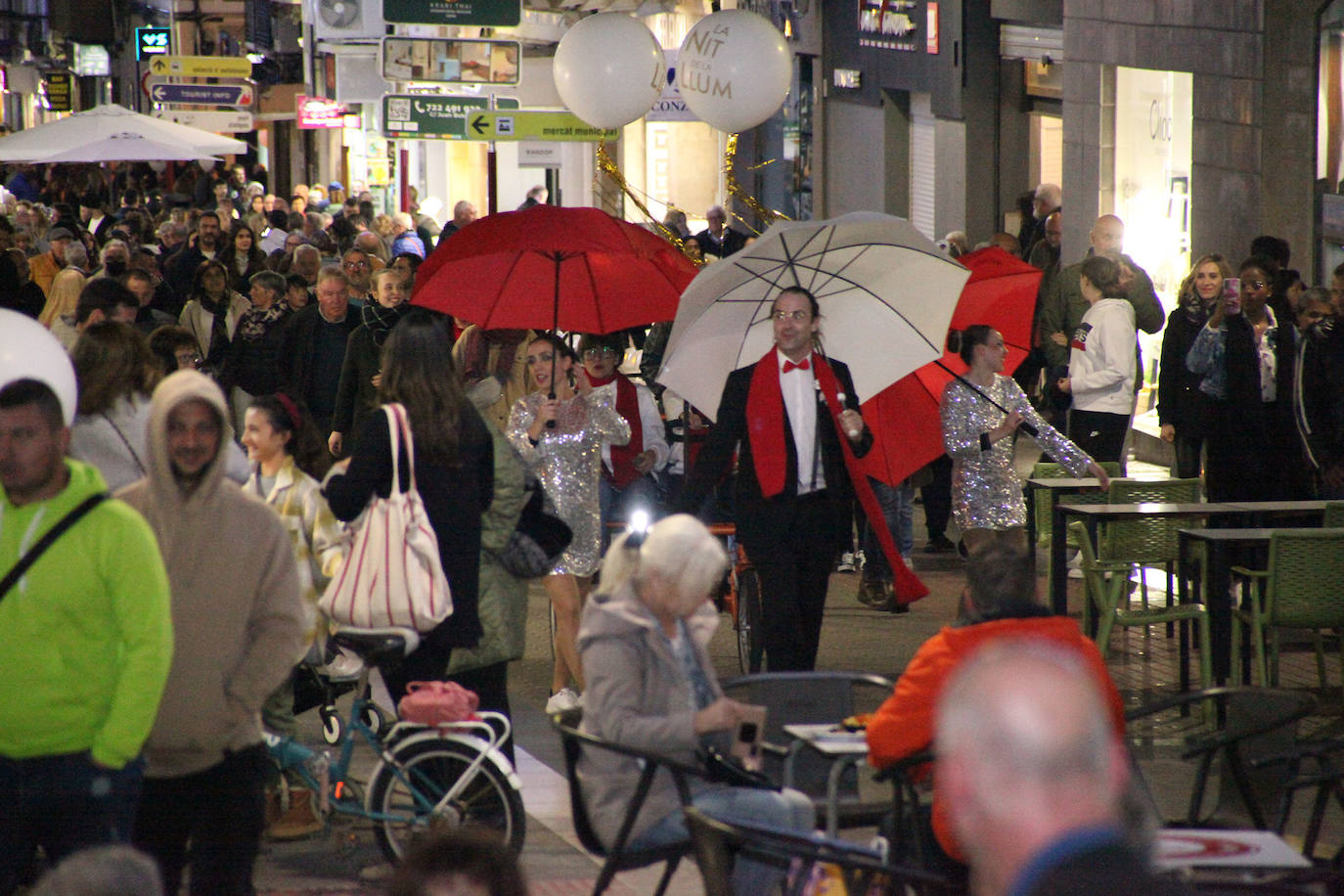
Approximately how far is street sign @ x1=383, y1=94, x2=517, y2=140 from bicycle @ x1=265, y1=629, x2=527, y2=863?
1412 cm

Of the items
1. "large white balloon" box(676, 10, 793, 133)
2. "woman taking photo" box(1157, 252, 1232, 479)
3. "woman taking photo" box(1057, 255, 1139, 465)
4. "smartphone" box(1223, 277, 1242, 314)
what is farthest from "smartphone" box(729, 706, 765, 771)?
"large white balloon" box(676, 10, 793, 133)

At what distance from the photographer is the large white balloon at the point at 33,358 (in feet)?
18.6

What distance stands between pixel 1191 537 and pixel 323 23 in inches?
616

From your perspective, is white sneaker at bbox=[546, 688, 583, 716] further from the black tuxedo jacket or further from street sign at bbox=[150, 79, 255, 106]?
street sign at bbox=[150, 79, 255, 106]

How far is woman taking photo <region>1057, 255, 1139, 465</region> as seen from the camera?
11.5 meters

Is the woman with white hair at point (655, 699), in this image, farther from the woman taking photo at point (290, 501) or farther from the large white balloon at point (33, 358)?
the large white balloon at point (33, 358)

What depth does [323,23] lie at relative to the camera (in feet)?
70.8

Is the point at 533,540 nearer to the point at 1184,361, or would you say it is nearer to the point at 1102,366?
the point at 1102,366

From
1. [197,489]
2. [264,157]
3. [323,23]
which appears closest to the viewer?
[197,489]

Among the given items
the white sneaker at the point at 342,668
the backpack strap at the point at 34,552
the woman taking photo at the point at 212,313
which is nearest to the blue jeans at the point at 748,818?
the backpack strap at the point at 34,552

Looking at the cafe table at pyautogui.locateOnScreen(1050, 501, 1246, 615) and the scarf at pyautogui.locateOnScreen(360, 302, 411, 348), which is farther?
the scarf at pyautogui.locateOnScreen(360, 302, 411, 348)

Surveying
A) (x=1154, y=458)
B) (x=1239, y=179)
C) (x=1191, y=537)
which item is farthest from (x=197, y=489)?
(x=1154, y=458)

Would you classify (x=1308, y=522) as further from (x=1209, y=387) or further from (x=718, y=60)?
(x=718, y=60)

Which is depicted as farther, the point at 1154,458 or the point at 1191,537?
the point at 1154,458
